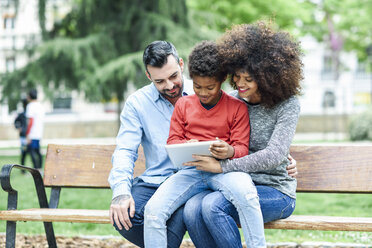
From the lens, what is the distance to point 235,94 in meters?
3.29

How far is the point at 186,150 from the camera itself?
278cm

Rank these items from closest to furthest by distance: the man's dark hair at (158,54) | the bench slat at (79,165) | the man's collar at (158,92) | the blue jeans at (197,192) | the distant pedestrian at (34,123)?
the blue jeans at (197,192) → the man's dark hair at (158,54) → the man's collar at (158,92) → the bench slat at (79,165) → the distant pedestrian at (34,123)

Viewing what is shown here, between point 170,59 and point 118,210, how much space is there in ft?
3.12

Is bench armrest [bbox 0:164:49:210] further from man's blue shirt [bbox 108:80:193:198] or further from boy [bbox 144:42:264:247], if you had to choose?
boy [bbox 144:42:264:247]

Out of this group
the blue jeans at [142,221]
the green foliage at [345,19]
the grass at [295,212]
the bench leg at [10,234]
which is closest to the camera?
the blue jeans at [142,221]

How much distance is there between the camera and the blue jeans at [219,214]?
273 cm

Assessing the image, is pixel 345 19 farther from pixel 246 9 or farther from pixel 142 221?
pixel 142 221

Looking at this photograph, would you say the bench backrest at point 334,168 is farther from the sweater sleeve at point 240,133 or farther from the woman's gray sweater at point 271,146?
the sweater sleeve at point 240,133

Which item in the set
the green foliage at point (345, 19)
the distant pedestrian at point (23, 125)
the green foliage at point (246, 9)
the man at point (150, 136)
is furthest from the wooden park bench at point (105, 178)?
the green foliage at point (345, 19)

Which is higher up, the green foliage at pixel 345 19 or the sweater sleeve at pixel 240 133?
the green foliage at pixel 345 19

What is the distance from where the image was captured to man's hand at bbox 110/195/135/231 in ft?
9.49

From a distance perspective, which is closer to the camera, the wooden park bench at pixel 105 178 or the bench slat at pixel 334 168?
the wooden park bench at pixel 105 178

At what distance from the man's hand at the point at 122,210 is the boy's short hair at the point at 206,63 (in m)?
0.77

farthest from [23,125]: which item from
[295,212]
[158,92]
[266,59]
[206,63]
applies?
[266,59]
